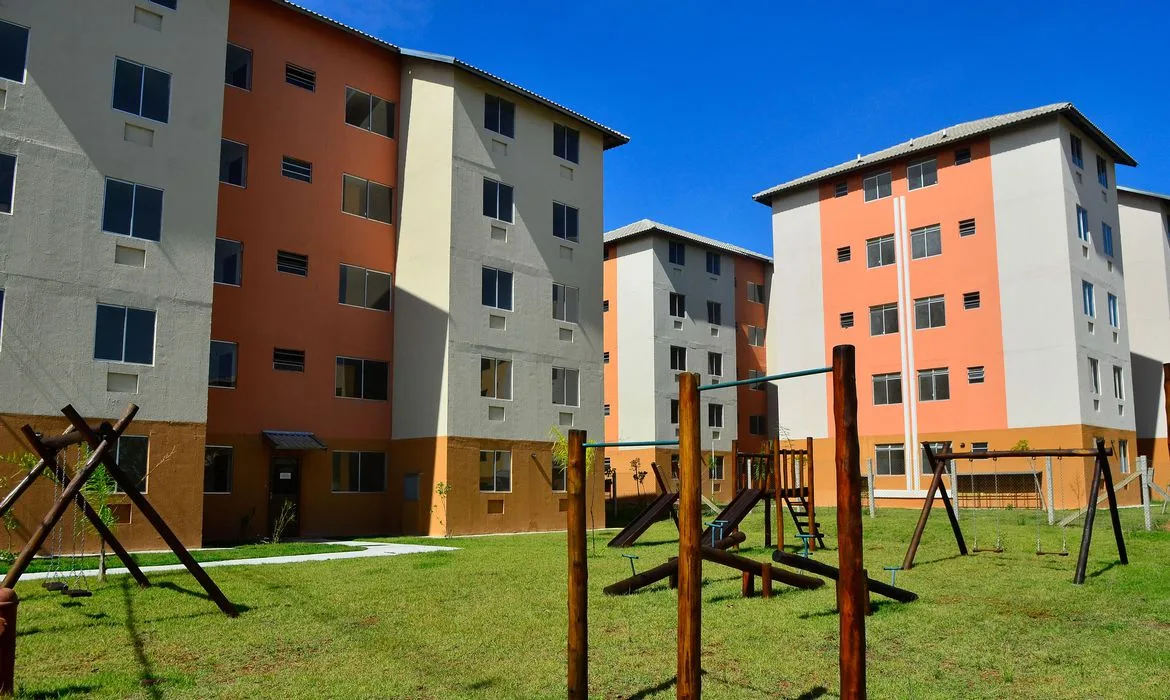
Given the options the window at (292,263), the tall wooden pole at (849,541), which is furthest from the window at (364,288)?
the tall wooden pole at (849,541)

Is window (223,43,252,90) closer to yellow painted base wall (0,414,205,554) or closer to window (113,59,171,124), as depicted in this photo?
window (113,59,171,124)

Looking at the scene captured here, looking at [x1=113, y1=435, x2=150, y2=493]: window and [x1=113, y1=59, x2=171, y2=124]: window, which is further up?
[x1=113, y1=59, x2=171, y2=124]: window

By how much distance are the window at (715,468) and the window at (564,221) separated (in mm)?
18028

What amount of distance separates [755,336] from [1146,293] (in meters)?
21.1

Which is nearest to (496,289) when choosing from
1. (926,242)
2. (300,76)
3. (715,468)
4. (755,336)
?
(300,76)

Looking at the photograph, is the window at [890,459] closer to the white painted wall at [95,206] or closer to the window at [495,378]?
the window at [495,378]

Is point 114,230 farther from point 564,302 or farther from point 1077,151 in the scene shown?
point 1077,151

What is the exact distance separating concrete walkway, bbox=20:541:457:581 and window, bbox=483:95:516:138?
50.4ft

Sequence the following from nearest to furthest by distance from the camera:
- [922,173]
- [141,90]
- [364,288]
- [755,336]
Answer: [141,90] < [364,288] < [922,173] < [755,336]

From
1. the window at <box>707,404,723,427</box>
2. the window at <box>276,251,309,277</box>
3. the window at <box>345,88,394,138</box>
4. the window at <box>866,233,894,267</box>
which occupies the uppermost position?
the window at <box>345,88,394,138</box>

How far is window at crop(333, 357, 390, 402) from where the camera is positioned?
29781mm

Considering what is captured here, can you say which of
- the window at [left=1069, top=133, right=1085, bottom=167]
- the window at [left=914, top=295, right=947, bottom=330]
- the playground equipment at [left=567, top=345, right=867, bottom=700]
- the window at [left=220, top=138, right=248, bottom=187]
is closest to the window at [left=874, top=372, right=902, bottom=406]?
the window at [left=914, top=295, right=947, bottom=330]

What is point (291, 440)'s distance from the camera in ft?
89.8

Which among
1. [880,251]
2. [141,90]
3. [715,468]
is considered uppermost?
Answer: [880,251]
